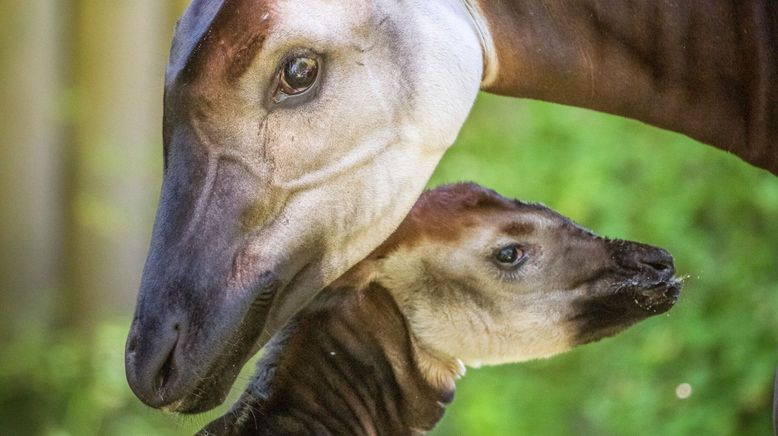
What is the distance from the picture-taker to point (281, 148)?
2432mm

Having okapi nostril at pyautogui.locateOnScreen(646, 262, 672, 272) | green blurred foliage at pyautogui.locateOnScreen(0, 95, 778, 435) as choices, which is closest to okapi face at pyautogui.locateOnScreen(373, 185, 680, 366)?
A: okapi nostril at pyautogui.locateOnScreen(646, 262, 672, 272)

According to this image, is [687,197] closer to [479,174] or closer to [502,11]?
[479,174]

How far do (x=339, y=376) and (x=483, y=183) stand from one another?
3.15 metres

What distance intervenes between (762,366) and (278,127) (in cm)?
365

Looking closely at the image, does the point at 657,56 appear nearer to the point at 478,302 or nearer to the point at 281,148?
the point at 281,148

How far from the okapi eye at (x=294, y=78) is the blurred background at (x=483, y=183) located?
2.39ft

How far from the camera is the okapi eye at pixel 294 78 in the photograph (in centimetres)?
243

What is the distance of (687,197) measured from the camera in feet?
19.4

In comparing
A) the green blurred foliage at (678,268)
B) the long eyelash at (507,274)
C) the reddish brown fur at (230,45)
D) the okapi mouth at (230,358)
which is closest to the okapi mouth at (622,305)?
the long eyelash at (507,274)

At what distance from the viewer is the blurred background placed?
228 inches

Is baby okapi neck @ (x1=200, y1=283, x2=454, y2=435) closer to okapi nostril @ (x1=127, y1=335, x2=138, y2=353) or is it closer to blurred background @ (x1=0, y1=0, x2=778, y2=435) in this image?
blurred background @ (x1=0, y1=0, x2=778, y2=435)

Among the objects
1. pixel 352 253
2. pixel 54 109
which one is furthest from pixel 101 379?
pixel 352 253

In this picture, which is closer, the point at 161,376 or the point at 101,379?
the point at 161,376

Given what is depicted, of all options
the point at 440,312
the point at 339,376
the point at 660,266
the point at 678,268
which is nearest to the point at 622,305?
the point at 660,266
